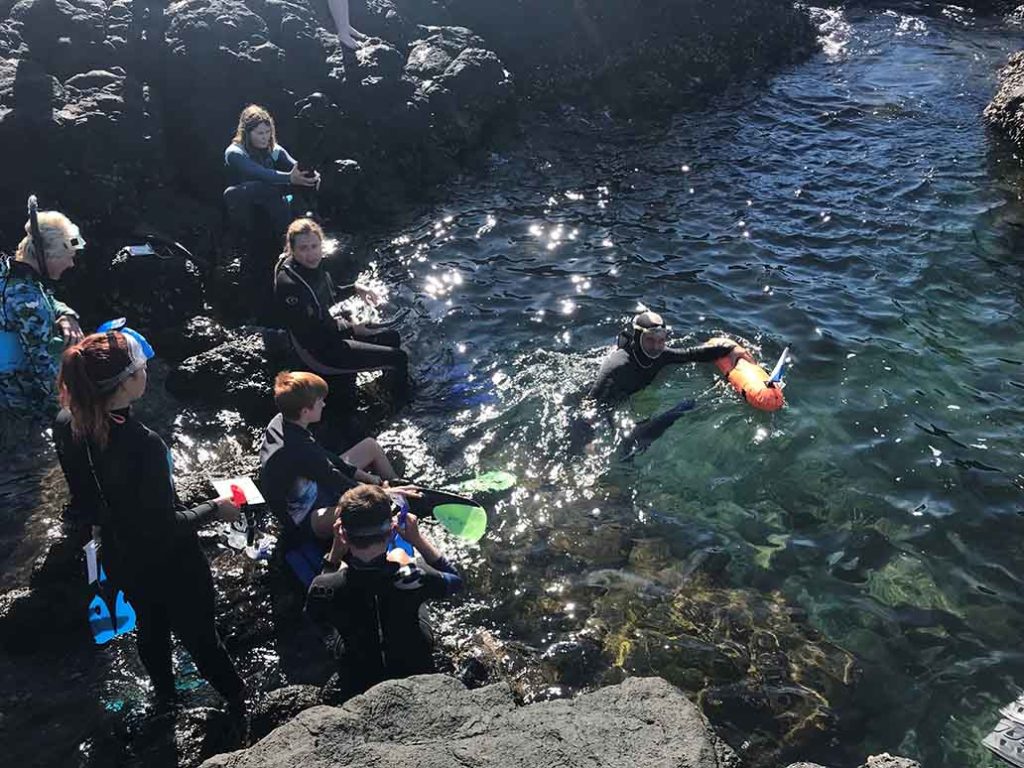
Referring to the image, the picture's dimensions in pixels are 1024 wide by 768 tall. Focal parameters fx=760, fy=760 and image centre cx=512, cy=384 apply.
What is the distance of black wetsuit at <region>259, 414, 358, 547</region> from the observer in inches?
225

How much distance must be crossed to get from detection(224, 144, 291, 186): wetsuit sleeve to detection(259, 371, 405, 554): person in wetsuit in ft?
17.7

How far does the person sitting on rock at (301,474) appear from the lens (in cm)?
564

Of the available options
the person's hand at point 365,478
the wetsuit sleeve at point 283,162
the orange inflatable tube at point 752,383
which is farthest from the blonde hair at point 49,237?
the orange inflatable tube at point 752,383

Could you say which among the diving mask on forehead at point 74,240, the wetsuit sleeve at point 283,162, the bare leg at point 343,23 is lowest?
the wetsuit sleeve at point 283,162

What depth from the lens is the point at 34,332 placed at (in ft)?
19.7

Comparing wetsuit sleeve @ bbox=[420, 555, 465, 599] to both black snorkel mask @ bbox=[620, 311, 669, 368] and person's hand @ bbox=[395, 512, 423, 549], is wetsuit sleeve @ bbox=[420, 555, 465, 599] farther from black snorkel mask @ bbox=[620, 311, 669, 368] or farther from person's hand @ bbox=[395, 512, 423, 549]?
black snorkel mask @ bbox=[620, 311, 669, 368]

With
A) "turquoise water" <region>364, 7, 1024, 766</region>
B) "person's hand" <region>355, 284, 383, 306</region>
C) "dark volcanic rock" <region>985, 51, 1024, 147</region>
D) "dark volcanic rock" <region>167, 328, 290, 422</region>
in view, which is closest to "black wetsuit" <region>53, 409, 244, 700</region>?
"turquoise water" <region>364, 7, 1024, 766</region>

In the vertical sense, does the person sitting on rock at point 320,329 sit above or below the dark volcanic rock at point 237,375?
above

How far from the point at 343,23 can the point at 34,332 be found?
11388mm

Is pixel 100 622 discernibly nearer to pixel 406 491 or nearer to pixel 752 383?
pixel 406 491

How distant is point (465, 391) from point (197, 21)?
952cm

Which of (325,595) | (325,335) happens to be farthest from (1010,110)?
(325,595)

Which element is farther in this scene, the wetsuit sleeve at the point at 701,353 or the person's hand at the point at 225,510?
the wetsuit sleeve at the point at 701,353

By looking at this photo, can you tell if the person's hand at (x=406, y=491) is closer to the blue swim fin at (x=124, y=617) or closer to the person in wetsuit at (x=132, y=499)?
the person in wetsuit at (x=132, y=499)
